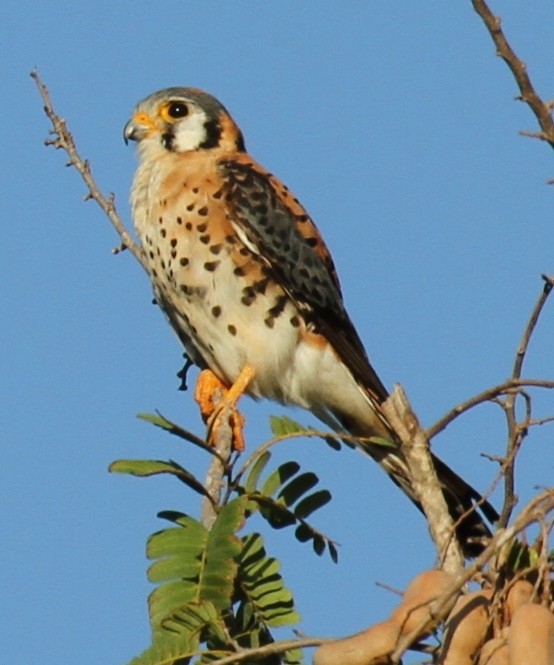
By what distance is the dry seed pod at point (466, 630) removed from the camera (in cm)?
244

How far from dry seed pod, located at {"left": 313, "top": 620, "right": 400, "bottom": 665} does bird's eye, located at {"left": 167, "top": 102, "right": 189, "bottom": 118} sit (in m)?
3.97

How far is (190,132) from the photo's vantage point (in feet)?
20.3

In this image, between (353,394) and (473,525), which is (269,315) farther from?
(473,525)

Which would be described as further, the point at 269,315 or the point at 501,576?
the point at 269,315

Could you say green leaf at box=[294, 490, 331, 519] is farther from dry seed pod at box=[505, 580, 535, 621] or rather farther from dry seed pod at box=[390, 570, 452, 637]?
dry seed pod at box=[505, 580, 535, 621]

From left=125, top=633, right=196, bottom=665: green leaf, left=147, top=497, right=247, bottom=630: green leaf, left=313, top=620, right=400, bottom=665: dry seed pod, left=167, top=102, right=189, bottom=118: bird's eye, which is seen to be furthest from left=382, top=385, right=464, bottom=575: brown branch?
left=167, top=102, right=189, bottom=118: bird's eye

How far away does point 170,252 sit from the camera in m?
5.62

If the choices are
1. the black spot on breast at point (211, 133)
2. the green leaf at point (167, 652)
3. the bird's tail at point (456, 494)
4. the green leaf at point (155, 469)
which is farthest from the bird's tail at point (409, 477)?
the black spot on breast at point (211, 133)

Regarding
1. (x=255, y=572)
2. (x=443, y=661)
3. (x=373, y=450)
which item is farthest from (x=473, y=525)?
(x=443, y=661)

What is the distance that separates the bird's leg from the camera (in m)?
5.33

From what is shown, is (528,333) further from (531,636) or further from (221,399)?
(221,399)

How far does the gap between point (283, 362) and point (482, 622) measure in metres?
3.26

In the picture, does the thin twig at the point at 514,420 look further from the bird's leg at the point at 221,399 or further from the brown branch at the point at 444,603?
the bird's leg at the point at 221,399

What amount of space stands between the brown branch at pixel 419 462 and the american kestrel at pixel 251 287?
2043mm
